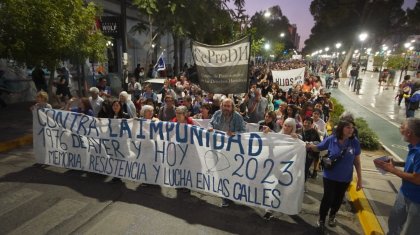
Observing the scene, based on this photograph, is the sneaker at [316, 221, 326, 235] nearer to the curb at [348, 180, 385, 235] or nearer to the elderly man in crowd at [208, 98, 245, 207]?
the curb at [348, 180, 385, 235]

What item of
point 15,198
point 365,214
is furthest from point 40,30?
A: point 365,214

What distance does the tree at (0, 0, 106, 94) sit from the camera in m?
8.25

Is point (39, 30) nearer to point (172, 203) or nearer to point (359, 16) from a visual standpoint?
point (172, 203)

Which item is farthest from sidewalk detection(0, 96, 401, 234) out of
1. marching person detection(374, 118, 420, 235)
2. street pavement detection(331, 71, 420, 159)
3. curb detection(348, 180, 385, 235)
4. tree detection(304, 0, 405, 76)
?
tree detection(304, 0, 405, 76)

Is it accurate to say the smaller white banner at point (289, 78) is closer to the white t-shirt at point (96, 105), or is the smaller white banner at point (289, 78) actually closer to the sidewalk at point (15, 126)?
the white t-shirt at point (96, 105)

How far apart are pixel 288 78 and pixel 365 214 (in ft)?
29.7

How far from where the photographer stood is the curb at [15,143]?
752 cm

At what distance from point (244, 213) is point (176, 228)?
1131mm

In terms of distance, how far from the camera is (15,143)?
7836mm

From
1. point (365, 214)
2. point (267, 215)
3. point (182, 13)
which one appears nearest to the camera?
point (267, 215)

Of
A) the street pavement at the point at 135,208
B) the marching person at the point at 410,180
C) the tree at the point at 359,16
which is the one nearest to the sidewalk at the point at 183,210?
the street pavement at the point at 135,208

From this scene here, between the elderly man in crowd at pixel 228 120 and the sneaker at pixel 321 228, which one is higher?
the elderly man in crowd at pixel 228 120

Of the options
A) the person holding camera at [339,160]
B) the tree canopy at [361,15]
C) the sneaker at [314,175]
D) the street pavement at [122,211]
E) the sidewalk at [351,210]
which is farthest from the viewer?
the tree canopy at [361,15]

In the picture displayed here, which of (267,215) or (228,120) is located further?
(228,120)
